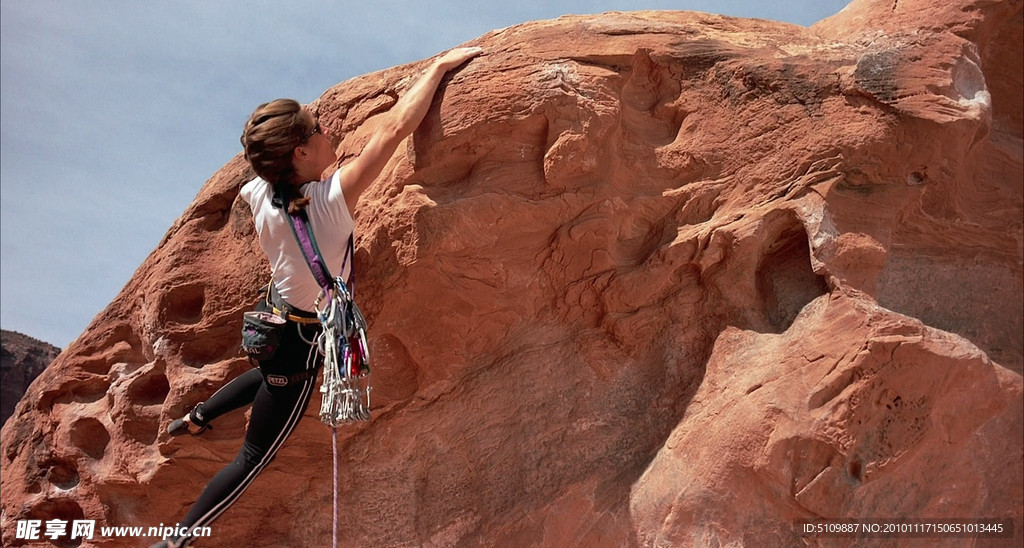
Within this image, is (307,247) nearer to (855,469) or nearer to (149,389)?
(149,389)

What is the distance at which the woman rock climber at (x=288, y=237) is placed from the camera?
126 inches

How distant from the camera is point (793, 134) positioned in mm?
3936

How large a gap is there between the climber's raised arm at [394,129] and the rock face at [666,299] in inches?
3.5

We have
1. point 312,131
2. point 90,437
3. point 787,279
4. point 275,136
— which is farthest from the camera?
point 90,437

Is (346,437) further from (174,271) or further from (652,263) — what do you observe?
(652,263)

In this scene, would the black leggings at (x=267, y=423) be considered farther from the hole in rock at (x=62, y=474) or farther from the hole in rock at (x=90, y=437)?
the hole in rock at (x=62, y=474)

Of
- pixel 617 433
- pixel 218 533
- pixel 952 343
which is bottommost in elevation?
pixel 218 533

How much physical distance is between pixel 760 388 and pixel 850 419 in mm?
361

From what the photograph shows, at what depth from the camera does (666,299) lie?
4.03 metres

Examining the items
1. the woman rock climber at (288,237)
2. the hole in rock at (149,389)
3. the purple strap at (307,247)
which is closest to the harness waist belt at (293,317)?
the woman rock climber at (288,237)

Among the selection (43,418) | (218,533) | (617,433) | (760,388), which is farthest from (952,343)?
(43,418)

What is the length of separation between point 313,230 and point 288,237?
0.11 metres

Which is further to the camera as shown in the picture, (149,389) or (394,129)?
(149,389)

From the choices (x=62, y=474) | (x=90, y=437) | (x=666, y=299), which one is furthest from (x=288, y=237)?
(x=62, y=474)
